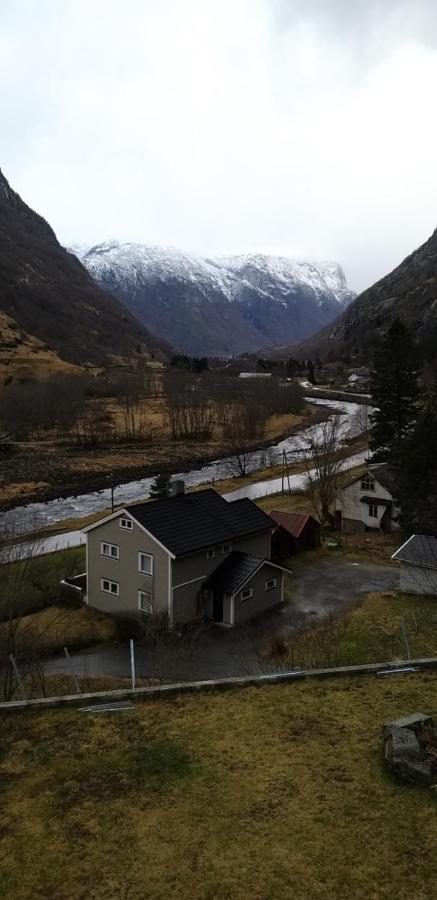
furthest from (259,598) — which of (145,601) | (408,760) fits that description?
(408,760)

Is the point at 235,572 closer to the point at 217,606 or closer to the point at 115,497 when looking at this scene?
the point at 217,606

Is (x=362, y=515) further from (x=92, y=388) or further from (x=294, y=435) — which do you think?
(x=92, y=388)

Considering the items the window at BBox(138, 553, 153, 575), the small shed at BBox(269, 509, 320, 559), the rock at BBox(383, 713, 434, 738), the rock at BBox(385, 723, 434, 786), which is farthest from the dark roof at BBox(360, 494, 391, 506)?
the rock at BBox(385, 723, 434, 786)

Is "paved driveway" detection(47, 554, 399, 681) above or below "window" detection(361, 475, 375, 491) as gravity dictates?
below

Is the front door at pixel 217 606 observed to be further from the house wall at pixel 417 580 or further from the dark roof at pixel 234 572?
the house wall at pixel 417 580

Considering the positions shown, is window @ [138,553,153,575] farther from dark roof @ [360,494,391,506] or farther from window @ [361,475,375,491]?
window @ [361,475,375,491]
